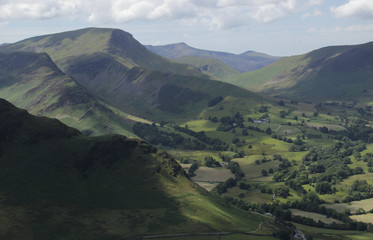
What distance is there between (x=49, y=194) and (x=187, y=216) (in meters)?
60.3

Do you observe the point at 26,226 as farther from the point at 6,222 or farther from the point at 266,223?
the point at 266,223

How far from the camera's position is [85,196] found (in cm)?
17362

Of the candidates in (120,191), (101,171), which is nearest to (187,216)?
(120,191)

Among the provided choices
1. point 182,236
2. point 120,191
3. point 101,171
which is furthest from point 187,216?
→ point 101,171

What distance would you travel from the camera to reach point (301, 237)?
17988 cm

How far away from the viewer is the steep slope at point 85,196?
506 feet

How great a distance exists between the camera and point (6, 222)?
148 m

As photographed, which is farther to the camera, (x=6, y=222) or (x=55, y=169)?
(x=55, y=169)

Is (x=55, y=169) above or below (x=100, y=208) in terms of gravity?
above

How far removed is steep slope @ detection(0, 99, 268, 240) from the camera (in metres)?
154

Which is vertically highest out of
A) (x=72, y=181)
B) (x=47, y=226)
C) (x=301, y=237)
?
(x=72, y=181)

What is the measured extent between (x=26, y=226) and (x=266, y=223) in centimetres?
10816

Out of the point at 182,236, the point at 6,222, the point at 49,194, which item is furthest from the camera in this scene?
the point at 49,194

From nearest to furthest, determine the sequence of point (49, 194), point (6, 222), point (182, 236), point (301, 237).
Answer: point (6, 222) < point (182, 236) < point (49, 194) < point (301, 237)
